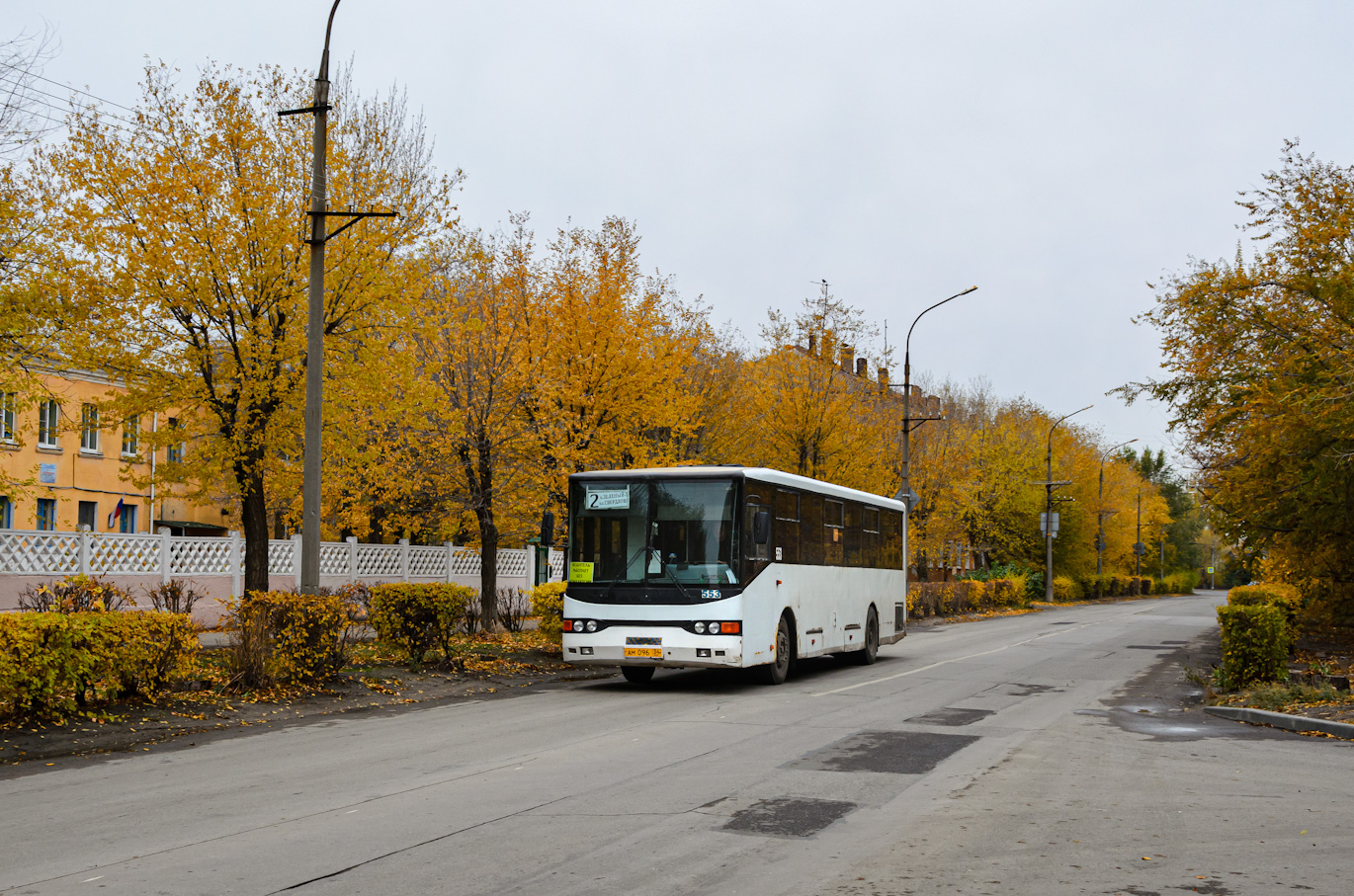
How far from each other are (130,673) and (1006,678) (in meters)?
13.0

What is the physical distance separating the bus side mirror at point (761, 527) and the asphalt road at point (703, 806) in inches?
91.9

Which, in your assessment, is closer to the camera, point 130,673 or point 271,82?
point 130,673

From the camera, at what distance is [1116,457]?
93375 mm

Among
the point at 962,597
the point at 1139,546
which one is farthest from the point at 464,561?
the point at 1139,546

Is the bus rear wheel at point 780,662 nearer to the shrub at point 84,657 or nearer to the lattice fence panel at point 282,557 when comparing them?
the shrub at point 84,657

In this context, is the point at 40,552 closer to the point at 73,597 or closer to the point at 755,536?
the point at 73,597

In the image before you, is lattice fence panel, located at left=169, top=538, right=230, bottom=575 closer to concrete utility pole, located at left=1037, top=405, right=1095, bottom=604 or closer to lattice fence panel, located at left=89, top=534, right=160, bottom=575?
lattice fence panel, located at left=89, top=534, right=160, bottom=575

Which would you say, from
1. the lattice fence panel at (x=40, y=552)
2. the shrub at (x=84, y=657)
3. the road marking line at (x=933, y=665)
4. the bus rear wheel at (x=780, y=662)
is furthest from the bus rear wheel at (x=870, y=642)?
the lattice fence panel at (x=40, y=552)

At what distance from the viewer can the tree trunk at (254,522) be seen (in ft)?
60.2

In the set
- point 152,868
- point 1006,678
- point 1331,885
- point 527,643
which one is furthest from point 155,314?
point 1331,885

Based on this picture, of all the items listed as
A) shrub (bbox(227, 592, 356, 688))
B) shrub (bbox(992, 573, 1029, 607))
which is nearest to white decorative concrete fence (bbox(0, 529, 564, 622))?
shrub (bbox(227, 592, 356, 688))

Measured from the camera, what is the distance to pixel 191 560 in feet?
76.3

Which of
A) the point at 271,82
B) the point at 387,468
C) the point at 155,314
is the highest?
the point at 271,82

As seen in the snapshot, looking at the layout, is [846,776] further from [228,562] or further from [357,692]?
[228,562]
